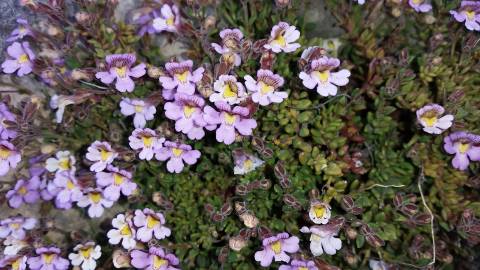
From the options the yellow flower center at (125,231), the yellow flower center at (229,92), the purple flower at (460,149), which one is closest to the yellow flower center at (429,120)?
the purple flower at (460,149)

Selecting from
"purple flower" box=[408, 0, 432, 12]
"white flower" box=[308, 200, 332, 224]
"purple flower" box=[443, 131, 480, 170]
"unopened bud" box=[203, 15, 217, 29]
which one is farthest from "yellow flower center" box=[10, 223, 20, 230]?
"purple flower" box=[408, 0, 432, 12]

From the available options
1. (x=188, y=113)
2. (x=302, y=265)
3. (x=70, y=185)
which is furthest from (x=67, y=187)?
(x=302, y=265)

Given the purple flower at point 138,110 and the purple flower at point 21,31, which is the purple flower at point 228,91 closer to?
the purple flower at point 138,110

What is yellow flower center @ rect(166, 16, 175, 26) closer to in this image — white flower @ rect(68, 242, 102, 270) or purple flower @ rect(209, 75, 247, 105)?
purple flower @ rect(209, 75, 247, 105)

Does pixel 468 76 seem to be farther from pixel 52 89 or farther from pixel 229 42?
pixel 52 89

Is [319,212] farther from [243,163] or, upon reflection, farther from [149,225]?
[149,225]

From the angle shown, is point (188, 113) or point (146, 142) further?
point (146, 142)
